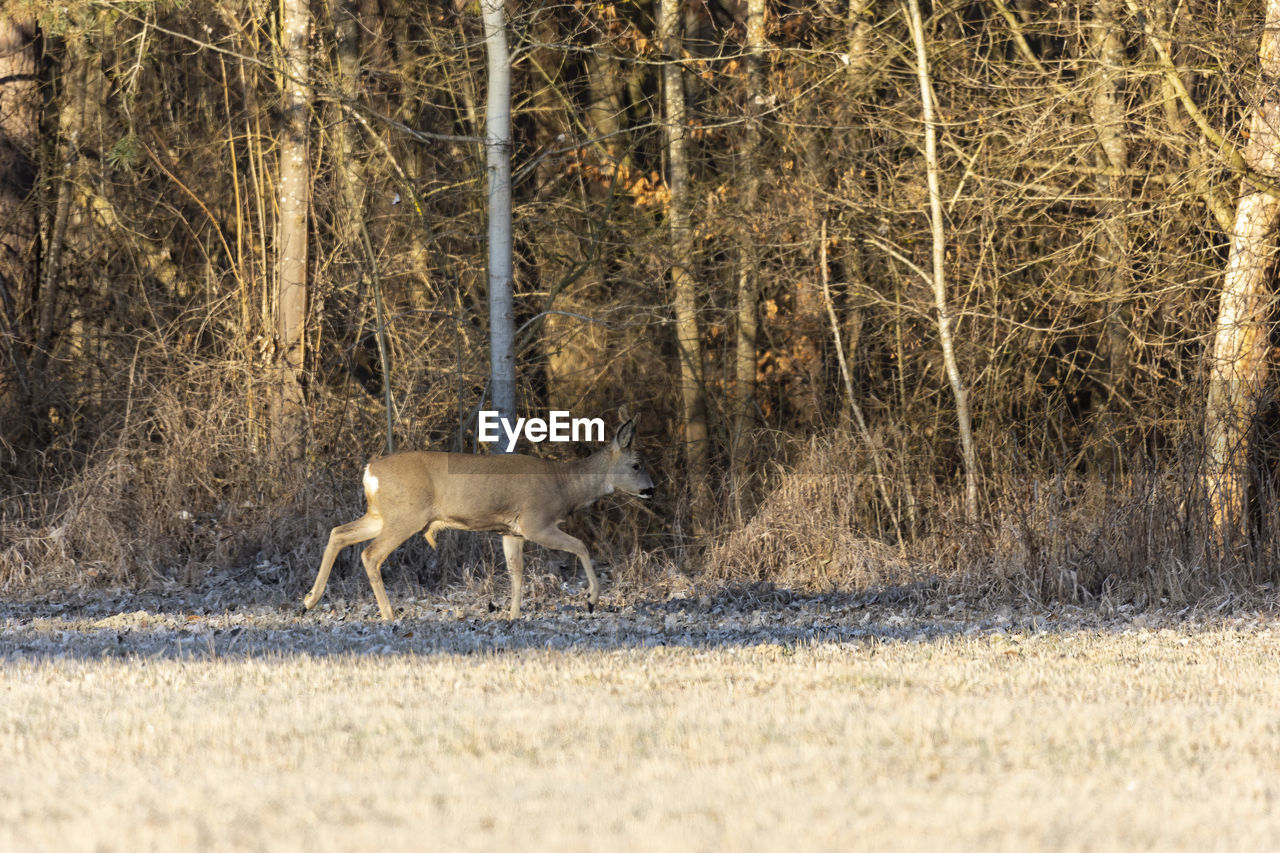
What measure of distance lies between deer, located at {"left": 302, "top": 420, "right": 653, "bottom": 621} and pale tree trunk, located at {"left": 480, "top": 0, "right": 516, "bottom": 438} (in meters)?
1.78

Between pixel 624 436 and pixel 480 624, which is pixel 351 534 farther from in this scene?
→ pixel 624 436

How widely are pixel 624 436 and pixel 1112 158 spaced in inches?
208

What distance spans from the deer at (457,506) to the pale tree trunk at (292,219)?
3285 millimetres

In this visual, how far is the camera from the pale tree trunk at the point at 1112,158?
47.0 ft

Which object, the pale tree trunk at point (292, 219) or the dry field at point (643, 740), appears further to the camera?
the pale tree trunk at point (292, 219)

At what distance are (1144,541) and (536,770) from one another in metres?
7.62

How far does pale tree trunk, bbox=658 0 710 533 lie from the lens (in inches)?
694

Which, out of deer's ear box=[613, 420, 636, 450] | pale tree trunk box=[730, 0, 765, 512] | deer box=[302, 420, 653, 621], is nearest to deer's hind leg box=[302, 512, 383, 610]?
deer box=[302, 420, 653, 621]

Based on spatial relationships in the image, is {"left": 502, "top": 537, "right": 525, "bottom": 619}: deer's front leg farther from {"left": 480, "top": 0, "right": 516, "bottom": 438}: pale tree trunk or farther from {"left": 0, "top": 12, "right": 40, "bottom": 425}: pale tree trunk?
{"left": 0, "top": 12, "right": 40, "bottom": 425}: pale tree trunk

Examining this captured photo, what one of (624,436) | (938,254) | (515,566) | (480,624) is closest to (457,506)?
(515,566)

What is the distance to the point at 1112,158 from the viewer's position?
14.8 m

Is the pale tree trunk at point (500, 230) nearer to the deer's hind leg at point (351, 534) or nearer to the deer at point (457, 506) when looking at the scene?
the deer at point (457, 506)

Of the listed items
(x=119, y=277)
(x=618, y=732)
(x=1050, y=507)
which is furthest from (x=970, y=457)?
(x=119, y=277)

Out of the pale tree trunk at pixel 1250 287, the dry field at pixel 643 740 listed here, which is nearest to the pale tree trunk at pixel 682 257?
the pale tree trunk at pixel 1250 287
